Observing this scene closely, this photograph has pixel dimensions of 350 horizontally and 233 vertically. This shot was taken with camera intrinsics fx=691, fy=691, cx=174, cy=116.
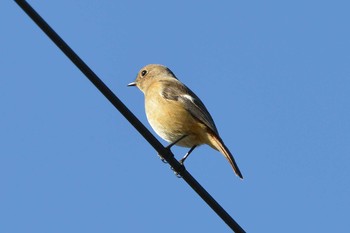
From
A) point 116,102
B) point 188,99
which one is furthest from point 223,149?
point 116,102

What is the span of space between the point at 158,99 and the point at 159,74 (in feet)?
Answer: 6.82

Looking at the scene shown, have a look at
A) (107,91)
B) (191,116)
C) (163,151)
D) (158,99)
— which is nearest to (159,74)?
(158,99)

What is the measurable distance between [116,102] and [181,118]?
3.80 metres

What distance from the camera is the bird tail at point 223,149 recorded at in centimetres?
800

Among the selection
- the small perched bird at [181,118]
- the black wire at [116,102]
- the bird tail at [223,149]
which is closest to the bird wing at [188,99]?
the small perched bird at [181,118]

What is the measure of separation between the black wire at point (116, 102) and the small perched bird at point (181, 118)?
2.44 meters

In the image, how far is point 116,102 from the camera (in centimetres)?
524

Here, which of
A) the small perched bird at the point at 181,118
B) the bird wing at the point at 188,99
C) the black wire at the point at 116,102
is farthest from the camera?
the bird wing at the point at 188,99

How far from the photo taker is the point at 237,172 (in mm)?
7973

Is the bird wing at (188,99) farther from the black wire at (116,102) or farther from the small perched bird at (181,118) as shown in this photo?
the black wire at (116,102)

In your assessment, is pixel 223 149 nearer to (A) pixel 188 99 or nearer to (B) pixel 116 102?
(A) pixel 188 99

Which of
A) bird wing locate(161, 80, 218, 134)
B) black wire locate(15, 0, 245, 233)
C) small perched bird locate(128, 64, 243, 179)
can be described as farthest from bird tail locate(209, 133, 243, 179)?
black wire locate(15, 0, 245, 233)

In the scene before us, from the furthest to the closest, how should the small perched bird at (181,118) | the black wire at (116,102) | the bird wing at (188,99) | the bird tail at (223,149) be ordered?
the bird wing at (188,99) < the small perched bird at (181,118) < the bird tail at (223,149) < the black wire at (116,102)

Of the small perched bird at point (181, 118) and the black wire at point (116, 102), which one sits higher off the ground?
the small perched bird at point (181, 118)
